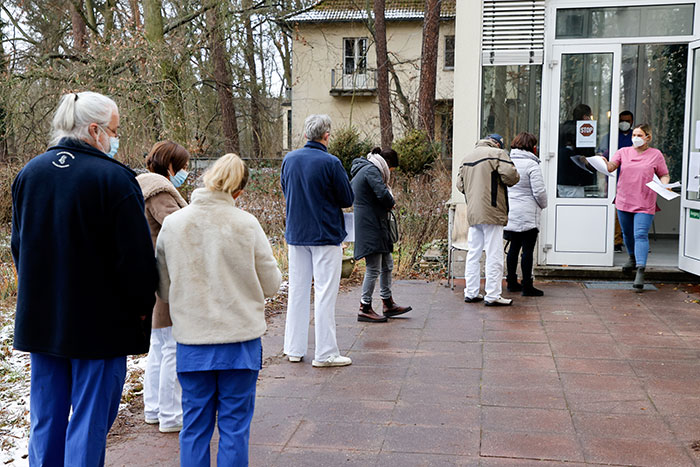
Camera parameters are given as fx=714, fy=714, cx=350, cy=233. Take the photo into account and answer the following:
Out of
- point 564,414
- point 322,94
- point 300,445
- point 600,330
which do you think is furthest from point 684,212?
point 322,94

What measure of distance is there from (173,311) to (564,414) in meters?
2.62

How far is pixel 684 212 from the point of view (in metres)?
8.67

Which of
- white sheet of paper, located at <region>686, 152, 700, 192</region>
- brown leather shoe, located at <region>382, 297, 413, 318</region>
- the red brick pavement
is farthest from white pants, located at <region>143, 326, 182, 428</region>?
white sheet of paper, located at <region>686, 152, 700, 192</region>

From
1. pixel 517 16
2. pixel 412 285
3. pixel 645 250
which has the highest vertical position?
pixel 517 16

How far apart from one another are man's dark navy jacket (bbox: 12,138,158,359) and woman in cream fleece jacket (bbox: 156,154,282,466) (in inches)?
8.3

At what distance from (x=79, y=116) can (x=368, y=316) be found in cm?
457

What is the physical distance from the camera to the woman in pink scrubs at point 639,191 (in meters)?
8.34

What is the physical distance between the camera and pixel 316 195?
18.0 ft

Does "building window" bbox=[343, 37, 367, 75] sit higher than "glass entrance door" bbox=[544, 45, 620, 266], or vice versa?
"building window" bbox=[343, 37, 367, 75]

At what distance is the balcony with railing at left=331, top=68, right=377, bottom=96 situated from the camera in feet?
95.0

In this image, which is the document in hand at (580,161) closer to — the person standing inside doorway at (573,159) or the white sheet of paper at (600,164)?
the person standing inside doorway at (573,159)

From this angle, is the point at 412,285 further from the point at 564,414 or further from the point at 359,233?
the point at 564,414

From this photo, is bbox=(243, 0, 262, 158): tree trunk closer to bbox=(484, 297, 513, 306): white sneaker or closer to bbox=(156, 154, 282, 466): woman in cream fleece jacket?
bbox=(484, 297, 513, 306): white sneaker

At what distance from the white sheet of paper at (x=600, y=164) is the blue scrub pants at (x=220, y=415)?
668 centimetres
